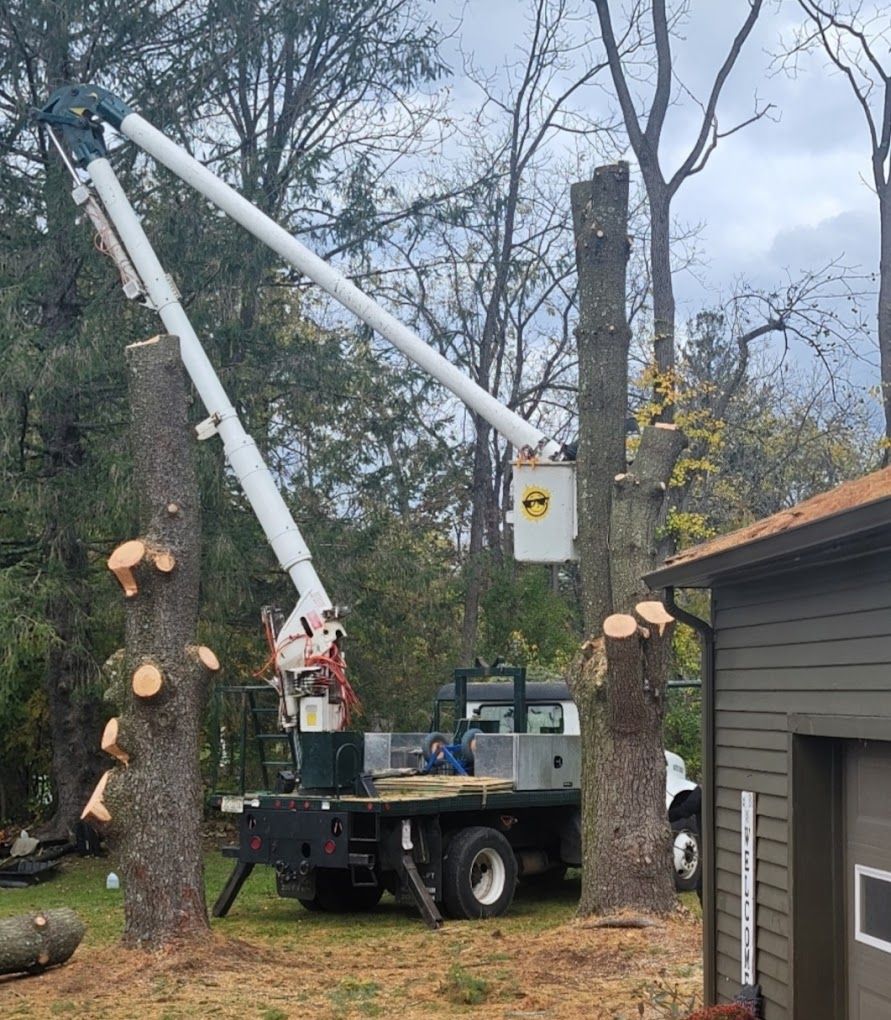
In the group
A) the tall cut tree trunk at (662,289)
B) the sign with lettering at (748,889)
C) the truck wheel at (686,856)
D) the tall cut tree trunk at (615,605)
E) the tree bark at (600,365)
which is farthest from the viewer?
the tall cut tree trunk at (662,289)

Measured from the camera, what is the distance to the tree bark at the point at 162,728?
10117mm

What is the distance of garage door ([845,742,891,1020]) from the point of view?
577cm

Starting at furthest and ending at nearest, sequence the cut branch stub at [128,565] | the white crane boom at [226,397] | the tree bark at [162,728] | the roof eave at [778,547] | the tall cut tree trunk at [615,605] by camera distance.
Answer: the white crane boom at [226,397]
the tall cut tree trunk at [615,605]
the cut branch stub at [128,565]
the tree bark at [162,728]
the roof eave at [778,547]

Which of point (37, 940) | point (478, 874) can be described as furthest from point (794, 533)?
point (478, 874)

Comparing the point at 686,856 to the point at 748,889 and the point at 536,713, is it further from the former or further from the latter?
the point at 748,889

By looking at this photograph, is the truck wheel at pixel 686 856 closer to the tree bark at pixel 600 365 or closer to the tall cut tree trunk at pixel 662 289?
the tree bark at pixel 600 365

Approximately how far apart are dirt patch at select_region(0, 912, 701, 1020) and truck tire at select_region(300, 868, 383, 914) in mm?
2260

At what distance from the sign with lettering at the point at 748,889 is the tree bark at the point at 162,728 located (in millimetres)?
4682

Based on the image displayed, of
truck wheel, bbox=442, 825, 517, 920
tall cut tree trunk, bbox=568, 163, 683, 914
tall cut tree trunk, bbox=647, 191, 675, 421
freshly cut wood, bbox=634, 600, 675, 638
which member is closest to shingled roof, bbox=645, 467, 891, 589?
freshly cut wood, bbox=634, 600, 675, 638

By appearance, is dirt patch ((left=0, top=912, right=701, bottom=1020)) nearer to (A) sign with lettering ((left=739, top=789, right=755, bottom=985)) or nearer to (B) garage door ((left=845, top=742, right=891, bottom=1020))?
(A) sign with lettering ((left=739, top=789, right=755, bottom=985))

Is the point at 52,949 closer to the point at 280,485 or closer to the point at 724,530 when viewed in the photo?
the point at 280,485

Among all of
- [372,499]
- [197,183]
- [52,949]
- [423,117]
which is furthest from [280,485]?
[52,949]

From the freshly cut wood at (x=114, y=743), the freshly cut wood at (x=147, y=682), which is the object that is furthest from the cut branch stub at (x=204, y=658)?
the freshly cut wood at (x=114, y=743)

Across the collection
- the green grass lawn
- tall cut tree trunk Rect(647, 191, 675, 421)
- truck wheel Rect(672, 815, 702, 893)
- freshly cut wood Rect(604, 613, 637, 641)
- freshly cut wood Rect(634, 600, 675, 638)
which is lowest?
the green grass lawn
